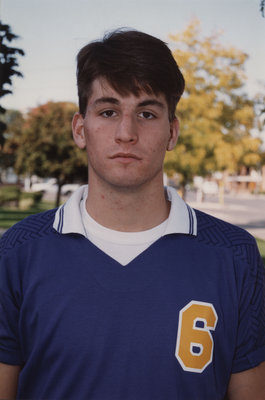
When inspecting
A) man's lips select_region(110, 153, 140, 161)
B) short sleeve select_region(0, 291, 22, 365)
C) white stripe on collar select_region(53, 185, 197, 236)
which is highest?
man's lips select_region(110, 153, 140, 161)

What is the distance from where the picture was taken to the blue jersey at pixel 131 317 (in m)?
2.06

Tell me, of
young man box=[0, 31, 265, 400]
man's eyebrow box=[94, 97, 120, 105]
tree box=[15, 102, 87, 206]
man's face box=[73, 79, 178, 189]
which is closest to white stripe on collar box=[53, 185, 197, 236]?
young man box=[0, 31, 265, 400]

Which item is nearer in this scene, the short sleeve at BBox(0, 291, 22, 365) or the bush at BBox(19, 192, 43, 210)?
the short sleeve at BBox(0, 291, 22, 365)

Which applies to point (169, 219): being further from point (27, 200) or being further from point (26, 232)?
point (27, 200)

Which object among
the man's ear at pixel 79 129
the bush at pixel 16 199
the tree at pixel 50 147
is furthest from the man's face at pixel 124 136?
the bush at pixel 16 199

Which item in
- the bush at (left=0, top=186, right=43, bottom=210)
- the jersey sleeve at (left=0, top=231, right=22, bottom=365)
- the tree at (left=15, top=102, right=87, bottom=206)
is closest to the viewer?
the jersey sleeve at (left=0, top=231, right=22, bottom=365)

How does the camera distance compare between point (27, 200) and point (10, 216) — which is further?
point (27, 200)

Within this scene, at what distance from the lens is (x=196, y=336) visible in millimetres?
2141

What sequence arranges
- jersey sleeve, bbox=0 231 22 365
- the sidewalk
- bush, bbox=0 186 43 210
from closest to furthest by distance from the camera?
jersey sleeve, bbox=0 231 22 365 → the sidewalk → bush, bbox=0 186 43 210

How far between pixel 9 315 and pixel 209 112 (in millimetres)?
18519

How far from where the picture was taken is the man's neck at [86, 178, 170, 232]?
2.32 metres

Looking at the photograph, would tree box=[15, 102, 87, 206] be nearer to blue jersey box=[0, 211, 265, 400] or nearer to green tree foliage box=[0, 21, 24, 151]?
green tree foliage box=[0, 21, 24, 151]

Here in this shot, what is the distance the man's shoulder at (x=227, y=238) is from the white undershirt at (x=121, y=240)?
0.18 metres

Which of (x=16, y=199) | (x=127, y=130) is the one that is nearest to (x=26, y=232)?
(x=127, y=130)
